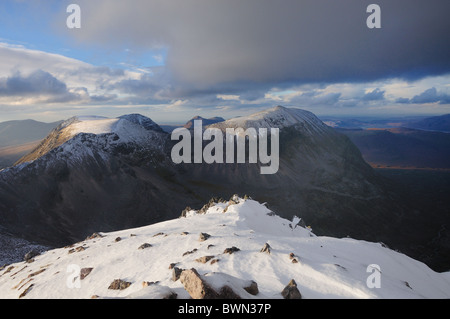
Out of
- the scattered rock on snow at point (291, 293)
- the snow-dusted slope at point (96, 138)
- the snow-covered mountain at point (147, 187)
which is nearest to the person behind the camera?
the scattered rock on snow at point (291, 293)

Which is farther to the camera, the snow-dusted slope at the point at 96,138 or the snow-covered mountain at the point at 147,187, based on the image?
the snow-dusted slope at the point at 96,138

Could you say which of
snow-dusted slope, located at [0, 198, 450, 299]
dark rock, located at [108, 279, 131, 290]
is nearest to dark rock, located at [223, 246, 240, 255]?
snow-dusted slope, located at [0, 198, 450, 299]

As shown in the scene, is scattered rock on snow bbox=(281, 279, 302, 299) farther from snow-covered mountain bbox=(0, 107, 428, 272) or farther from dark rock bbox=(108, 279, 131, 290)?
snow-covered mountain bbox=(0, 107, 428, 272)

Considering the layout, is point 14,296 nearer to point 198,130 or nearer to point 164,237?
point 164,237

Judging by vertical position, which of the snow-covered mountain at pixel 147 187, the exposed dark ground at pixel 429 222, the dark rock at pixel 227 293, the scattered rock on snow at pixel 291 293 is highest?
the dark rock at pixel 227 293

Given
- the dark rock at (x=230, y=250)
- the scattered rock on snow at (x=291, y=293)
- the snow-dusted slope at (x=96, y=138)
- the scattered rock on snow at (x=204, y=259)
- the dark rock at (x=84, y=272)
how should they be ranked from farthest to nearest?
the snow-dusted slope at (x=96, y=138) < the dark rock at (x=84, y=272) < the dark rock at (x=230, y=250) < the scattered rock on snow at (x=204, y=259) < the scattered rock on snow at (x=291, y=293)

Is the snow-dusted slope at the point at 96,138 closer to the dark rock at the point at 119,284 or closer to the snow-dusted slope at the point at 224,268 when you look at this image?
the snow-dusted slope at the point at 224,268

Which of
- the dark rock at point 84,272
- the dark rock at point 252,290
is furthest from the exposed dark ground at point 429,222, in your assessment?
the dark rock at point 84,272

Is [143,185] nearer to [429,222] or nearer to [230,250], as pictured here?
[230,250]

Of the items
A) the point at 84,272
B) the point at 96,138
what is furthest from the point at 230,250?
the point at 96,138
